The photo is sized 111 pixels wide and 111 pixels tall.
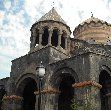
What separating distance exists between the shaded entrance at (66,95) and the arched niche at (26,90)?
6.26ft

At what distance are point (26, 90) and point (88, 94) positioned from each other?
6.31 meters

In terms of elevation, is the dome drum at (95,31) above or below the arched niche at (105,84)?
above

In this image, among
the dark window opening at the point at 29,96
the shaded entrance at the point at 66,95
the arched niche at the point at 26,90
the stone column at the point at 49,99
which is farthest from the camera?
the dark window opening at the point at 29,96

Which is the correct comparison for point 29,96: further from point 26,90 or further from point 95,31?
point 95,31

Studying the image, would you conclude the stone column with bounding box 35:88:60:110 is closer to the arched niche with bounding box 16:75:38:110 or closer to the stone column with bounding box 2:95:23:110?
the arched niche with bounding box 16:75:38:110

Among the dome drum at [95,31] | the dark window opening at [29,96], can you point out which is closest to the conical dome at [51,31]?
the dark window opening at [29,96]

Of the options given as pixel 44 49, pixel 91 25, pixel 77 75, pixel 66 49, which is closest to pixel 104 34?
pixel 91 25

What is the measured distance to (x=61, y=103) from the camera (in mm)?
17969

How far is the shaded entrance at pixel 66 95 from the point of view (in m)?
17.8

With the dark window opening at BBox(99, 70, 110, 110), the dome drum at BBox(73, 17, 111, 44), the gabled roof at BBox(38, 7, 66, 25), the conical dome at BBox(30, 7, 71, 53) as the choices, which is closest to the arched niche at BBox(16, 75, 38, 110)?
the conical dome at BBox(30, 7, 71, 53)

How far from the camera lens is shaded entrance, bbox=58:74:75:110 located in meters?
17.8

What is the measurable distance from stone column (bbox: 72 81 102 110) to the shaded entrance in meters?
3.69

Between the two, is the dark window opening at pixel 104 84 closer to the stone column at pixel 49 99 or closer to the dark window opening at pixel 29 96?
the stone column at pixel 49 99

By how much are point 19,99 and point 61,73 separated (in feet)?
12.2
